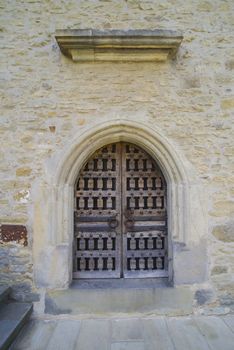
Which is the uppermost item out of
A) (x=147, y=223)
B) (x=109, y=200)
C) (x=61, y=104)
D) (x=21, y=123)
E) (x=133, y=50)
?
(x=133, y=50)

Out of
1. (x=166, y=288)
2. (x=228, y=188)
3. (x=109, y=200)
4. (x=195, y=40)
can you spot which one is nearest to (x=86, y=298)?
(x=166, y=288)

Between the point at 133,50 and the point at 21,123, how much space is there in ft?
5.03

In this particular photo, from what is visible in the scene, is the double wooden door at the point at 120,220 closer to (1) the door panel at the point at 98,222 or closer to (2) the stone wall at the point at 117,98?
(1) the door panel at the point at 98,222

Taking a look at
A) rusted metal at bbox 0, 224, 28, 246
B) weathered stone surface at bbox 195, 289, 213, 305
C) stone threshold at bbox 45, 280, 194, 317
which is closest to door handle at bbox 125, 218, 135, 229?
stone threshold at bbox 45, 280, 194, 317

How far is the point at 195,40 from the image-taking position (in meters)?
3.12

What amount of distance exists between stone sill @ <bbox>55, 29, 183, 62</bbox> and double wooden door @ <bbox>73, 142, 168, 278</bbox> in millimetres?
1131

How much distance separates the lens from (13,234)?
115 inches

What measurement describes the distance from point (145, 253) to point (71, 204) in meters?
1.05

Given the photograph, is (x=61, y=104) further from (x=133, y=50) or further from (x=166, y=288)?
(x=166, y=288)

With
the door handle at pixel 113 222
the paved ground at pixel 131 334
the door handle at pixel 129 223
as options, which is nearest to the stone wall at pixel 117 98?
the paved ground at pixel 131 334

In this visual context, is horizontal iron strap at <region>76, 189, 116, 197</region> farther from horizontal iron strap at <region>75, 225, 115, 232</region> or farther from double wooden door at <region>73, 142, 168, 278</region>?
horizontal iron strap at <region>75, 225, 115, 232</region>

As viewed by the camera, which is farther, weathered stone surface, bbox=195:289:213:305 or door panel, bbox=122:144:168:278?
door panel, bbox=122:144:168:278

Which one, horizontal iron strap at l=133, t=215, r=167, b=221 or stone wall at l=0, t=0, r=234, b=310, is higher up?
stone wall at l=0, t=0, r=234, b=310

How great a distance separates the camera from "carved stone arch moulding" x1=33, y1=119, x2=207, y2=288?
114 inches
